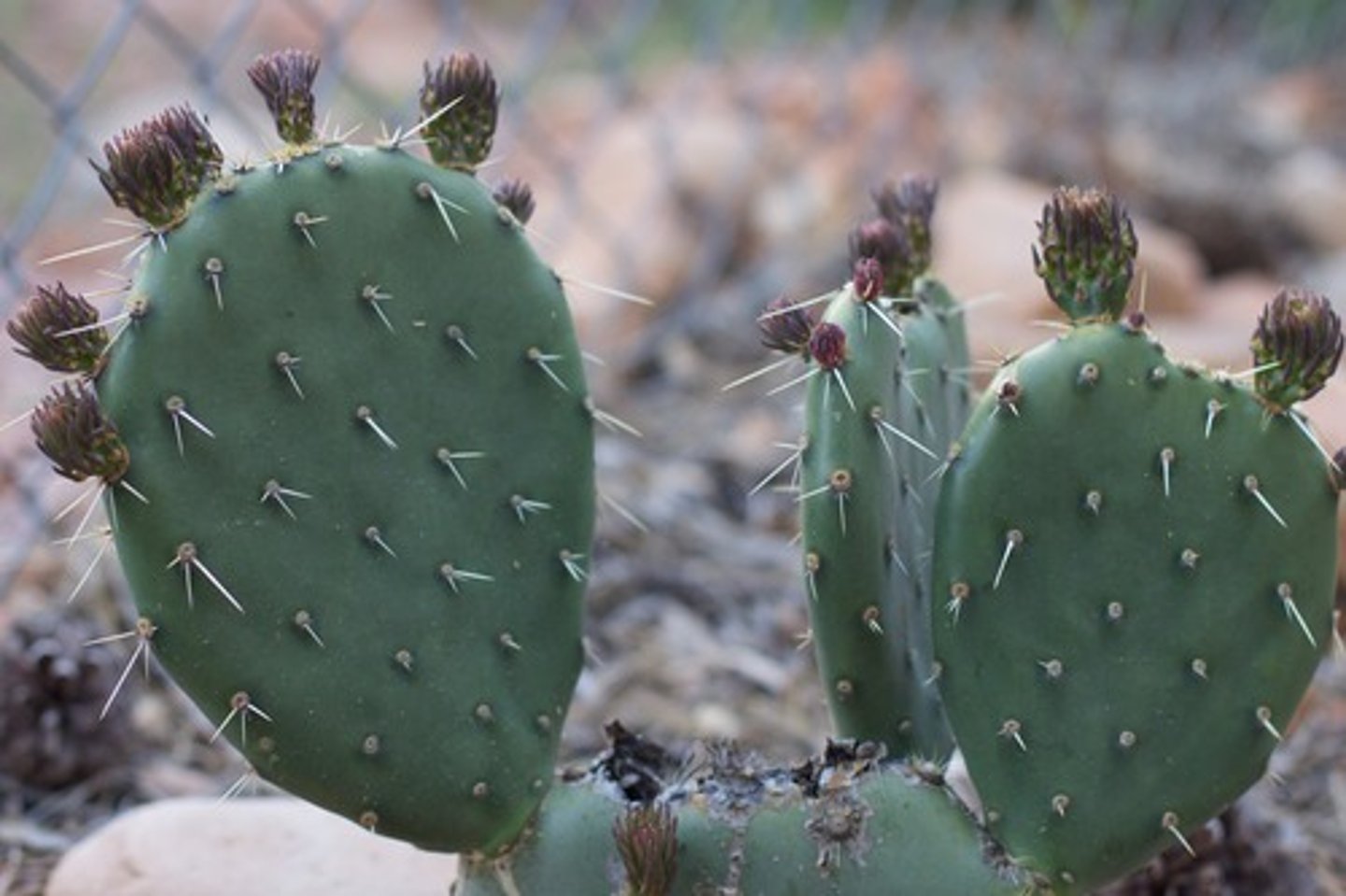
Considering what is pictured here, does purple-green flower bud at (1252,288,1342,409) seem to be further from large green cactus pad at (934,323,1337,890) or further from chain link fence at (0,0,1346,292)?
chain link fence at (0,0,1346,292)

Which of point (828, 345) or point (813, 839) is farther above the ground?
point (828, 345)

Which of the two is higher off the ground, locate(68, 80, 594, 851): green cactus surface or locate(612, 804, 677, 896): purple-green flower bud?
locate(68, 80, 594, 851): green cactus surface

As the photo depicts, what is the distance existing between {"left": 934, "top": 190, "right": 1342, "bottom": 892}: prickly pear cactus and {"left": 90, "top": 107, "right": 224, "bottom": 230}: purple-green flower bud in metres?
0.60

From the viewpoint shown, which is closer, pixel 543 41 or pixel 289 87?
pixel 289 87

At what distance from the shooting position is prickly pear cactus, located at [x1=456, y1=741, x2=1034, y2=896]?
1.70 meters

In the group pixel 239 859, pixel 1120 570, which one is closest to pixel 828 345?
pixel 1120 570

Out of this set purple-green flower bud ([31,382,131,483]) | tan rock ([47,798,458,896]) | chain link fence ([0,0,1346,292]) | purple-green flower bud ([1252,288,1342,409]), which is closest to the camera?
purple-green flower bud ([31,382,131,483])

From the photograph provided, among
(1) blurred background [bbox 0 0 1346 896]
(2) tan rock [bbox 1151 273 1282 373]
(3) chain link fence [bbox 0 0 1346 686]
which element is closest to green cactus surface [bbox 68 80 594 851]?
(1) blurred background [bbox 0 0 1346 896]

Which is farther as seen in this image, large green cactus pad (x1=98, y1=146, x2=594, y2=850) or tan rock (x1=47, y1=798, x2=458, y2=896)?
tan rock (x1=47, y1=798, x2=458, y2=896)

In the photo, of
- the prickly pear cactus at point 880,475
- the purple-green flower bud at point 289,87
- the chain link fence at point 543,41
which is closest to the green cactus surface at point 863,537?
the prickly pear cactus at point 880,475

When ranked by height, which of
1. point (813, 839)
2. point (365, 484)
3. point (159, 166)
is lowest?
point (813, 839)

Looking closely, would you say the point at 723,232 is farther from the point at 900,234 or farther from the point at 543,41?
the point at 900,234

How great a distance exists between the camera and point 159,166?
1604 mm

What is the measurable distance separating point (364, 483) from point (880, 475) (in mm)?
393
